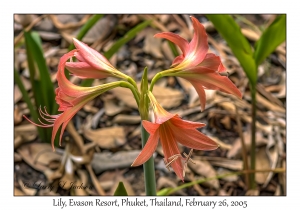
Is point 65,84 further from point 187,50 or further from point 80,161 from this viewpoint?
point 80,161

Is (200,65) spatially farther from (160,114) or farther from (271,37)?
(271,37)

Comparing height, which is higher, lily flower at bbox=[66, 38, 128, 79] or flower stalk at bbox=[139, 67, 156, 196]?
lily flower at bbox=[66, 38, 128, 79]

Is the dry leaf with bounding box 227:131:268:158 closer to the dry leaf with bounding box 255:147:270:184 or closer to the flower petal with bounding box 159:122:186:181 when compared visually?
the dry leaf with bounding box 255:147:270:184

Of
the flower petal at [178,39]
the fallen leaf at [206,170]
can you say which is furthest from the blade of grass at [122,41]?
the flower petal at [178,39]

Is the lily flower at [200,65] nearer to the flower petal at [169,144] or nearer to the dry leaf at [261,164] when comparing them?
the flower petal at [169,144]

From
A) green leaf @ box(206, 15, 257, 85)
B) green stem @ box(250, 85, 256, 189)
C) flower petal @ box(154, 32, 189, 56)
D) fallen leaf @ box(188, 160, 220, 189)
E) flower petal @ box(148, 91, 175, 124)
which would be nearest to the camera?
flower petal @ box(148, 91, 175, 124)

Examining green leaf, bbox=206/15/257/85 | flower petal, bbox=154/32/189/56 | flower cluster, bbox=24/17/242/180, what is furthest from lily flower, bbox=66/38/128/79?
green leaf, bbox=206/15/257/85

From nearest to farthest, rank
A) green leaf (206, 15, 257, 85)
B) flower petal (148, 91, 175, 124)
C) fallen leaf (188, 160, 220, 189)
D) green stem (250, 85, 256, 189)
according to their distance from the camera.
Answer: flower petal (148, 91, 175, 124) < green leaf (206, 15, 257, 85) < green stem (250, 85, 256, 189) < fallen leaf (188, 160, 220, 189)

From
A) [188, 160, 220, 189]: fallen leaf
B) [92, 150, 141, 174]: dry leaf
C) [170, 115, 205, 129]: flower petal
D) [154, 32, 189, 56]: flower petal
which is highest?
[154, 32, 189, 56]: flower petal
